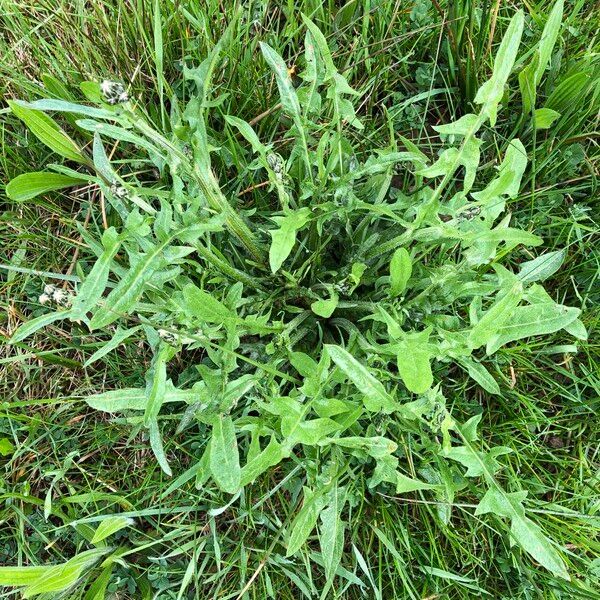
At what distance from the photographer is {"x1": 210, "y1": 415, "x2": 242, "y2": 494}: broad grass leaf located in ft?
4.32

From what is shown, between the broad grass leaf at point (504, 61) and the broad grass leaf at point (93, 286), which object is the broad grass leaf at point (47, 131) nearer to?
the broad grass leaf at point (93, 286)

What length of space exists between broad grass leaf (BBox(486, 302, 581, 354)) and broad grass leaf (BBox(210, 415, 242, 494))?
2.01 ft

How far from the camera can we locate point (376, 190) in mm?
1789

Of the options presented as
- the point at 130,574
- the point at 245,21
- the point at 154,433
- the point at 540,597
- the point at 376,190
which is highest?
the point at 245,21

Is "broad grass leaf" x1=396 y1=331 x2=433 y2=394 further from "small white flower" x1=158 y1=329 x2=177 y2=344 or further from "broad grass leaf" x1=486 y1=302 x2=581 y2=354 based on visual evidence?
"small white flower" x1=158 y1=329 x2=177 y2=344

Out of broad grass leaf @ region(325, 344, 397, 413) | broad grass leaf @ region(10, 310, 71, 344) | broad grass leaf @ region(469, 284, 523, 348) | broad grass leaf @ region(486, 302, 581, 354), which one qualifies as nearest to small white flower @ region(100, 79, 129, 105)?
broad grass leaf @ region(10, 310, 71, 344)

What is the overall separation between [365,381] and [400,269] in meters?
0.27

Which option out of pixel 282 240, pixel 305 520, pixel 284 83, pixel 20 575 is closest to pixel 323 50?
pixel 284 83

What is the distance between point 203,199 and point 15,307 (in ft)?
3.50

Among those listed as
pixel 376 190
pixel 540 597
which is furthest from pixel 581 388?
pixel 376 190

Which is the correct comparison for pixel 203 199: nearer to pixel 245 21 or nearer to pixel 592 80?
pixel 245 21

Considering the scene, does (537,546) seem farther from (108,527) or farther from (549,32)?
(549,32)

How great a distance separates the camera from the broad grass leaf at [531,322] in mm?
1462

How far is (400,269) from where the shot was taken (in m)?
1.47
